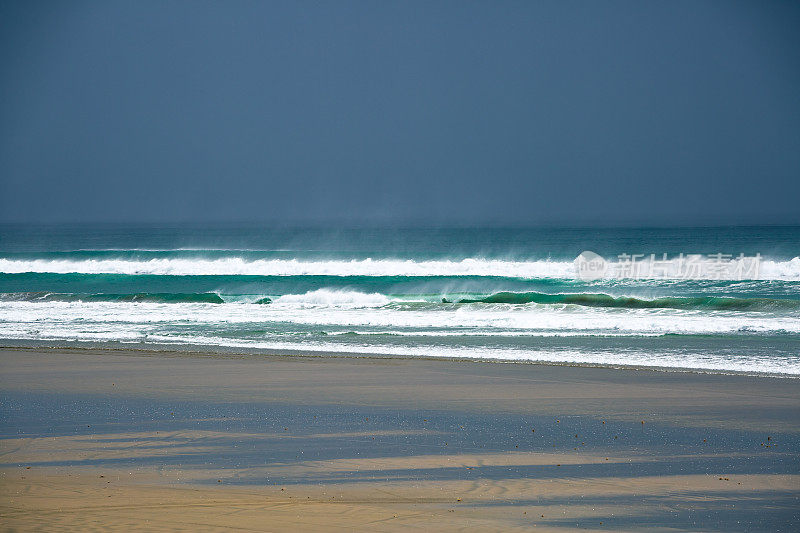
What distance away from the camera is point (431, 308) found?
19.8 meters

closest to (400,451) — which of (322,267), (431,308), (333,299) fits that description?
(431,308)

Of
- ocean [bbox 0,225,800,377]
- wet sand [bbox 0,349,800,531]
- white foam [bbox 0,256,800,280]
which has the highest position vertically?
white foam [bbox 0,256,800,280]

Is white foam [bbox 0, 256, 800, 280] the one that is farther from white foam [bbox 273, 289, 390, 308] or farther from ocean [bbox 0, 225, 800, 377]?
white foam [bbox 273, 289, 390, 308]

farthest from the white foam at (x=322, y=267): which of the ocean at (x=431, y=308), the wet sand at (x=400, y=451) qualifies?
the wet sand at (x=400, y=451)

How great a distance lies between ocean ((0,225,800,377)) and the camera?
12.1 meters

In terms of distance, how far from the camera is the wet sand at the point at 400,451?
414 cm

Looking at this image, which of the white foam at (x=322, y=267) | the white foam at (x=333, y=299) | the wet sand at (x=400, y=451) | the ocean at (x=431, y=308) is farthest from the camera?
the white foam at (x=322, y=267)

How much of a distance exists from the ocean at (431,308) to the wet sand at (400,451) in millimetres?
2576

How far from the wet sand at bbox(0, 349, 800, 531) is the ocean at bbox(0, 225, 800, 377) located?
258 centimetres

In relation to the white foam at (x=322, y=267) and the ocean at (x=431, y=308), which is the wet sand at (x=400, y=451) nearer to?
the ocean at (x=431, y=308)

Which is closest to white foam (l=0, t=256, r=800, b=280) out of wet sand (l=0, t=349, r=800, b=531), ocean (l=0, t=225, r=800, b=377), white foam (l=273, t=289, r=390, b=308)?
ocean (l=0, t=225, r=800, b=377)

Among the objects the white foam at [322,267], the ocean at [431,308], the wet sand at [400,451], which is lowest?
the wet sand at [400,451]

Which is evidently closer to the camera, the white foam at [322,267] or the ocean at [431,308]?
the ocean at [431,308]

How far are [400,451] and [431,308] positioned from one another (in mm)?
14301
